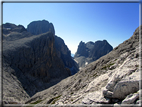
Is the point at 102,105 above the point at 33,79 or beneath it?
above

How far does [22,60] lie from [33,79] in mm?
19514

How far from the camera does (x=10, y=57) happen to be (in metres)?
75.7

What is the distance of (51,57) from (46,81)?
91.9 ft

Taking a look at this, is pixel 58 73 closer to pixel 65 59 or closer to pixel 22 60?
pixel 22 60

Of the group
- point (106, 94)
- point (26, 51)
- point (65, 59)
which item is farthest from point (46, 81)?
point (65, 59)

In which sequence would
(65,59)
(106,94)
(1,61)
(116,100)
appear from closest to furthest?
1. (116,100)
2. (106,94)
3. (1,61)
4. (65,59)

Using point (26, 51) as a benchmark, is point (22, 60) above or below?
below

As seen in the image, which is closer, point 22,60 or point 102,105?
point 102,105

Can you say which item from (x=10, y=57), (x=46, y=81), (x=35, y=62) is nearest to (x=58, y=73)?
(x=46, y=81)

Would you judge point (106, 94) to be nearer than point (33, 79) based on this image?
Yes

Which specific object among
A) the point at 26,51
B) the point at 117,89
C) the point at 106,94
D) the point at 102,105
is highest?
the point at 26,51

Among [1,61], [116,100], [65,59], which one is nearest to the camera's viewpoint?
[116,100]

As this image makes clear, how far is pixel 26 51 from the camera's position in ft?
292

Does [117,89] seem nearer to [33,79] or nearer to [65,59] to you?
[33,79]
